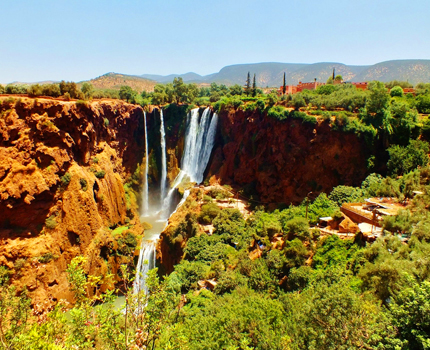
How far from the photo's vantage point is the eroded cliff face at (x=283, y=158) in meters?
27.4

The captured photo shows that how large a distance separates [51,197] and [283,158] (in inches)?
869

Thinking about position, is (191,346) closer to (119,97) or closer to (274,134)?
(274,134)

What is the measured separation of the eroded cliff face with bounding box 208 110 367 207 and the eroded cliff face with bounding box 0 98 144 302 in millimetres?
14330

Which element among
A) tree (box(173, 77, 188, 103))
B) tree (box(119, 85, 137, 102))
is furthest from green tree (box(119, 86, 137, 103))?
tree (box(173, 77, 188, 103))

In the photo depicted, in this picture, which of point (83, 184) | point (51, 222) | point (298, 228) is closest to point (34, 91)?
point (83, 184)

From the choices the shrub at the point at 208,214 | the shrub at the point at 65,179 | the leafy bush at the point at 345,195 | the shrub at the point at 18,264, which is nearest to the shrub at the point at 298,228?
the leafy bush at the point at 345,195

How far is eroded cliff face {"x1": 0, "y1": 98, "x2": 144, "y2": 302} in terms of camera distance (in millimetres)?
22641

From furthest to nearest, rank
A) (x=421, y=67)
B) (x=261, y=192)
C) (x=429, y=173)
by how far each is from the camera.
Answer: (x=421, y=67), (x=261, y=192), (x=429, y=173)

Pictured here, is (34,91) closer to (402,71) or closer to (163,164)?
(163,164)

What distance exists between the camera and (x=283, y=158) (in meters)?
31.0

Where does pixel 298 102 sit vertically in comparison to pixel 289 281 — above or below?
above

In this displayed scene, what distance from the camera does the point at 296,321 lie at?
1062 cm

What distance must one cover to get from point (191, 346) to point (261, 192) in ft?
74.0

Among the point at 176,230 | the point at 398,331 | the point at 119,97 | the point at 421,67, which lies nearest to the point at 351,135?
the point at 176,230
